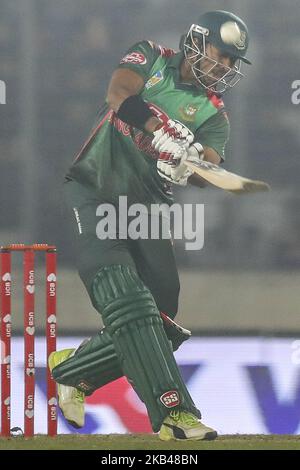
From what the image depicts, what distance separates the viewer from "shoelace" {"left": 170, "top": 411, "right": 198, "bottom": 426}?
234 inches

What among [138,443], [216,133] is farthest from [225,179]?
[138,443]

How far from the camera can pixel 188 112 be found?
20.0 ft

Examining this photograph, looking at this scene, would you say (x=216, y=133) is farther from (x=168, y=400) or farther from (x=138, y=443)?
(x=138, y=443)

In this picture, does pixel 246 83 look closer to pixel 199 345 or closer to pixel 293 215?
pixel 293 215

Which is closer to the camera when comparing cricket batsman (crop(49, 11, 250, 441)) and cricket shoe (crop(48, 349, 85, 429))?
cricket batsman (crop(49, 11, 250, 441))

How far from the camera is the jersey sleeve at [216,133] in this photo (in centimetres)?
610

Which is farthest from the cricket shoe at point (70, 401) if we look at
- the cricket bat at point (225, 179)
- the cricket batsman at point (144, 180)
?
the cricket bat at point (225, 179)

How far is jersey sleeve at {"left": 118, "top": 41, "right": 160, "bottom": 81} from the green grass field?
5.89ft

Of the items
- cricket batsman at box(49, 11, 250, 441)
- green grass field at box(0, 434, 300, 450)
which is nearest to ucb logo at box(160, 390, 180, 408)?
cricket batsman at box(49, 11, 250, 441)

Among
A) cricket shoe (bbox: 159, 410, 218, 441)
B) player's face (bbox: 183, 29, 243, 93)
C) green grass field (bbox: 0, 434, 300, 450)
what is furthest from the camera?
player's face (bbox: 183, 29, 243, 93)

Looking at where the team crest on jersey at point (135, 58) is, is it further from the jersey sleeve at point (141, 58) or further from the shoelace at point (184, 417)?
the shoelace at point (184, 417)

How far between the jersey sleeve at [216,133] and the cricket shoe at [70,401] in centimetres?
124

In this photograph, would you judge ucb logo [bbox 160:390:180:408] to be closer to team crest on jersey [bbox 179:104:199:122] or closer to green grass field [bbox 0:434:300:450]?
green grass field [bbox 0:434:300:450]

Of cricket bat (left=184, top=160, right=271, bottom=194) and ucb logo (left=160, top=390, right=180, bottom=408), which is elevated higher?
cricket bat (left=184, top=160, right=271, bottom=194)
